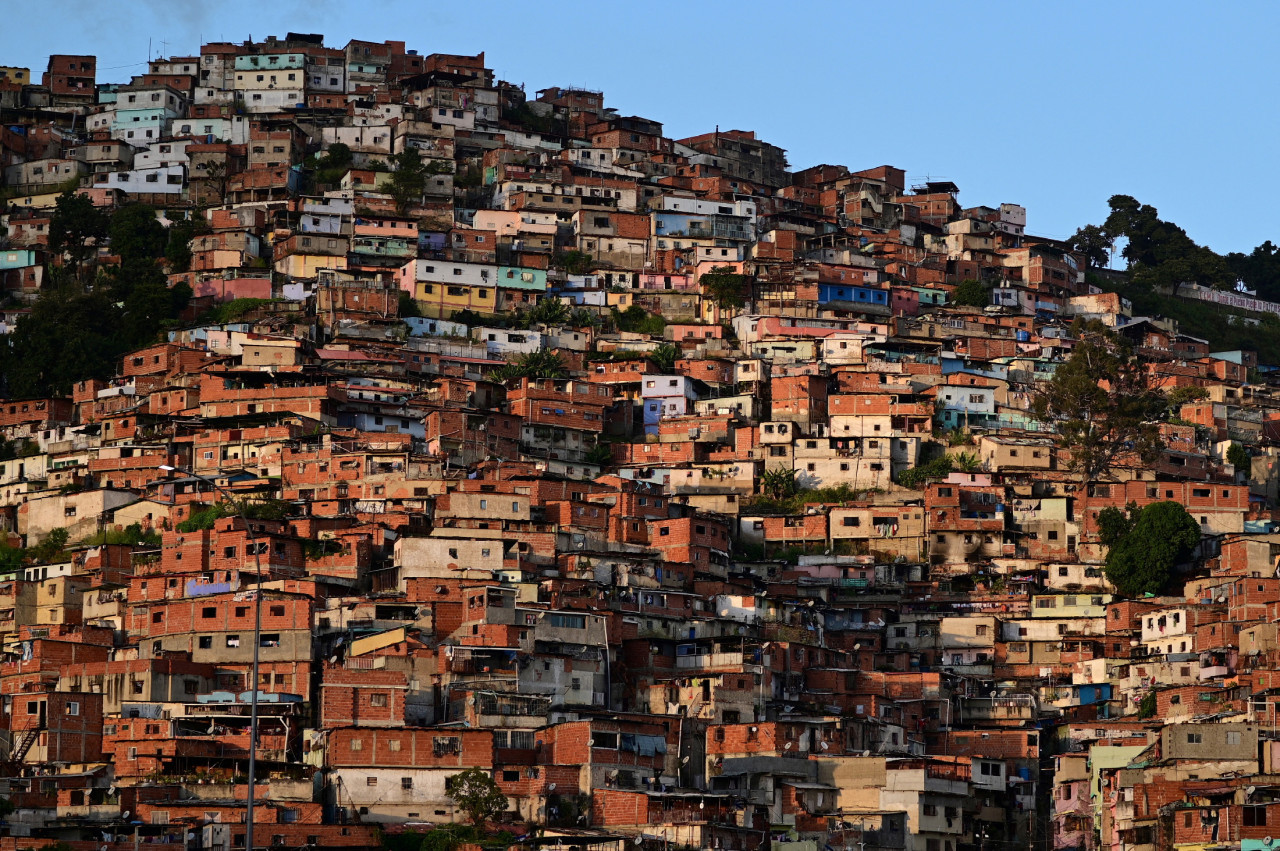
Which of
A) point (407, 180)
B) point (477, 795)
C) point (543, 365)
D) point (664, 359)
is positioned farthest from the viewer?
point (407, 180)

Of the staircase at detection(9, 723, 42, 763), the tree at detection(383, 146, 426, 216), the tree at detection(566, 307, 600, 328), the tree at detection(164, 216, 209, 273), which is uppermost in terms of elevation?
the tree at detection(383, 146, 426, 216)

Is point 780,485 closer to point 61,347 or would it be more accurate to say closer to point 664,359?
point 664,359

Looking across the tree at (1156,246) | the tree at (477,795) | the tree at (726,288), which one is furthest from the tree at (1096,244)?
the tree at (477,795)

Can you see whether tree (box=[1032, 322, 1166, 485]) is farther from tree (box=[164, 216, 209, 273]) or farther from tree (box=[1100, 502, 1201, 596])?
tree (box=[164, 216, 209, 273])

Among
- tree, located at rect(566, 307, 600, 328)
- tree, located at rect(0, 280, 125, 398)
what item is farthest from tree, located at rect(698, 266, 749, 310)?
tree, located at rect(0, 280, 125, 398)

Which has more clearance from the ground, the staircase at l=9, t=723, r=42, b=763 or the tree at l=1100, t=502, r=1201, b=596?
the tree at l=1100, t=502, r=1201, b=596

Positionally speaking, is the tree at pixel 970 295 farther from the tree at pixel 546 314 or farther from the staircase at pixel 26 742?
the staircase at pixel 26 742

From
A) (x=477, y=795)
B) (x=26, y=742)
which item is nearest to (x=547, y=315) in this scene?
(x=26, y=742)
